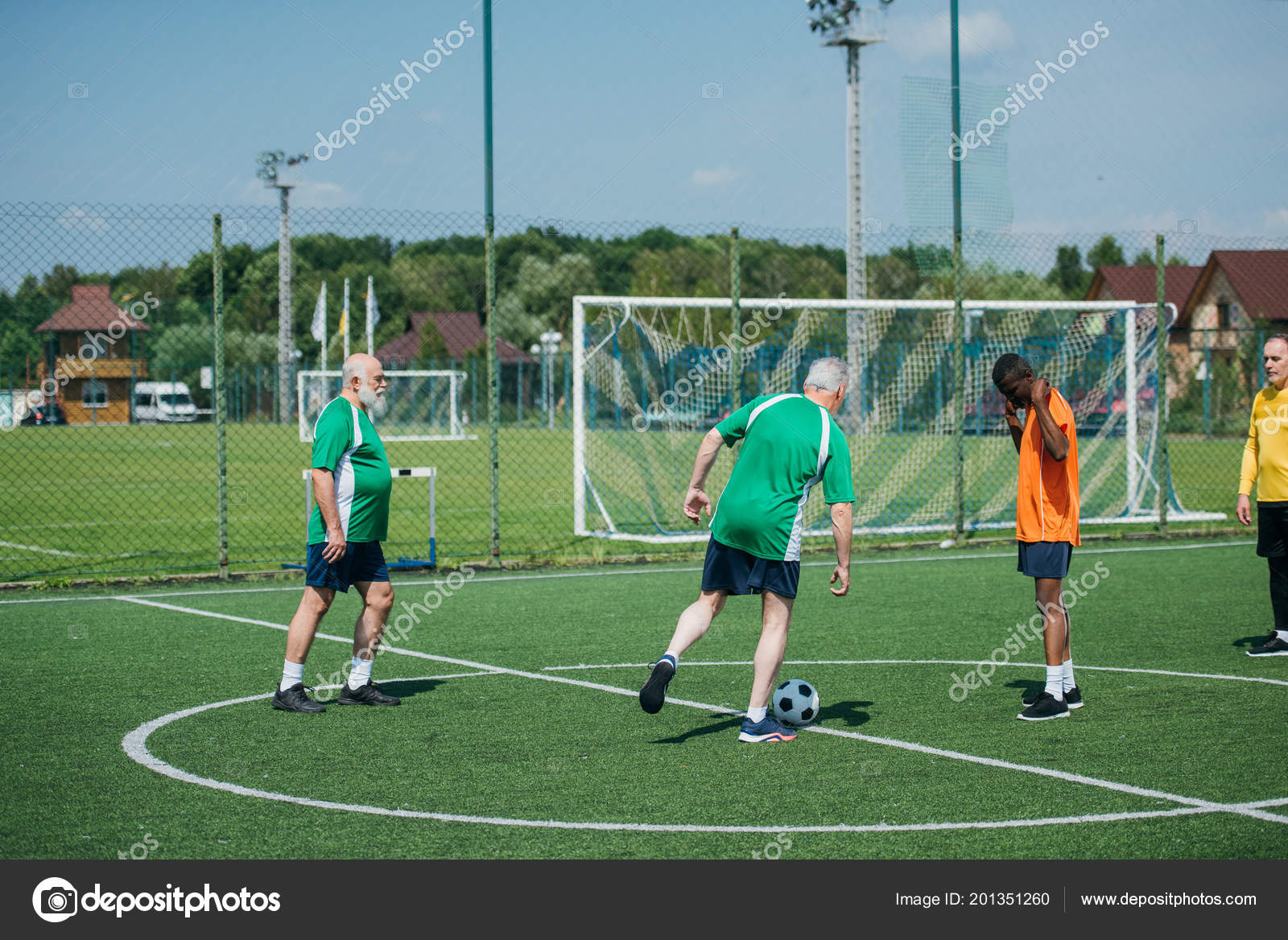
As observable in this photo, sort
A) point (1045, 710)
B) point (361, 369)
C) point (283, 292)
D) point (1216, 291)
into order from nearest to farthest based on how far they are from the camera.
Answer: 1. point (1045, 710)
2. point (361, 369)
3. point (283, 292)
4. point (1216, 291)

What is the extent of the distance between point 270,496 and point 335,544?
651 inches

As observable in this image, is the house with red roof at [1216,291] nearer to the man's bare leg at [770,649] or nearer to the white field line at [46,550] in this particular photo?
the white field line at [46,550]

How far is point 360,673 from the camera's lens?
7438 mm

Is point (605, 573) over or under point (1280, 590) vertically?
under

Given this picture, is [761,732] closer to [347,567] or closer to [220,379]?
[347,567]

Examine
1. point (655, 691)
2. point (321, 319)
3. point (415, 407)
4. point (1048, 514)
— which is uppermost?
point (321, 319)

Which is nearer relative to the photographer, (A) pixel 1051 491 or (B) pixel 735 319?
(A) pixel 1051 491

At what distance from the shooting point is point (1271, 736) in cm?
639

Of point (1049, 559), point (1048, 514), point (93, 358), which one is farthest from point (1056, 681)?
point (93, 358)

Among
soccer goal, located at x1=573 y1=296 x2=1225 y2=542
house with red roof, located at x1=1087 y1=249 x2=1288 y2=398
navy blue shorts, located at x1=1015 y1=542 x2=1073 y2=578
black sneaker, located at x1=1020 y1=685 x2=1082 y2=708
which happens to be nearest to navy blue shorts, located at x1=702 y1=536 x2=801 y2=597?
navy blue shorts, located at x1=1015 y1=542 x2=1073 y2=578

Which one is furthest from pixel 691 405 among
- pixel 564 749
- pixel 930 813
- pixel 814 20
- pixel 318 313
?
pixel 318 313

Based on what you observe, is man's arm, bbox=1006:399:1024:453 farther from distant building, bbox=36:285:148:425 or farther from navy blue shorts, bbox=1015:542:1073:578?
distant building, bbox=36:285:148:425

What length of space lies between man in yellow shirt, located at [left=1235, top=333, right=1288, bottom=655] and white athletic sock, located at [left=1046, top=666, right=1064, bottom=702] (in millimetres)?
2393

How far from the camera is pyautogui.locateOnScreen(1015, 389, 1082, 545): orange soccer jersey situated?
7027 mm
